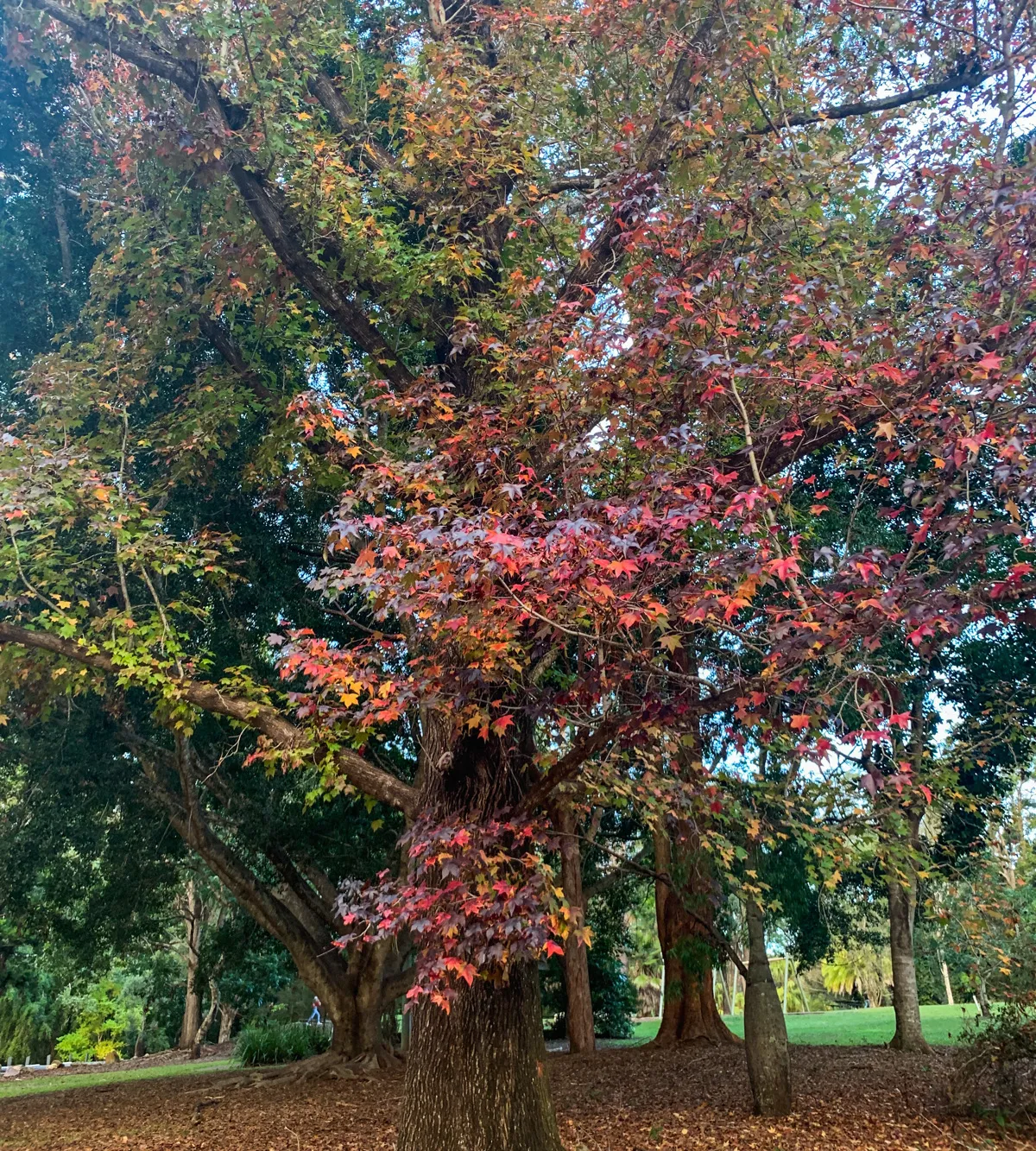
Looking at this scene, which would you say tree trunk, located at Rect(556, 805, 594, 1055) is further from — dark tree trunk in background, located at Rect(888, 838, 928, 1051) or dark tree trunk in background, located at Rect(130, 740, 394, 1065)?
dark tree trunk in background, located at Rect(888, 838, 928, 1051)

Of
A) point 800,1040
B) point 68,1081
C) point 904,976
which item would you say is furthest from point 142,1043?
point 904,976

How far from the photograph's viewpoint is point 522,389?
6324 millimetres

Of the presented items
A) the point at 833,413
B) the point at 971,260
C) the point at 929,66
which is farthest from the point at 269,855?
the point at 929,66

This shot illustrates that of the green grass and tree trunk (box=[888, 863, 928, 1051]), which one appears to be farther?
the green grass

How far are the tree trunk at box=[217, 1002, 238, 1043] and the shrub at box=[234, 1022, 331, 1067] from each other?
11.0m

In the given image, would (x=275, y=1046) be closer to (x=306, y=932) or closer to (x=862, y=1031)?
(x=306, y=932)

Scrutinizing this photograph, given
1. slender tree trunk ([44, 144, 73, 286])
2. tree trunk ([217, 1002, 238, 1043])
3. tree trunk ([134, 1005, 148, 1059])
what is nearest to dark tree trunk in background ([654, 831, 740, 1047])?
slender tree trunk ([44, 144, 73, 286])

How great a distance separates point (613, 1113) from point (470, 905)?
5049mm

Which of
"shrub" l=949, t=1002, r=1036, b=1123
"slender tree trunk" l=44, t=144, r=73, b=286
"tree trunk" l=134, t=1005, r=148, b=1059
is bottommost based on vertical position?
"tree trunk" l=134, t=1005, r=148, b=1059

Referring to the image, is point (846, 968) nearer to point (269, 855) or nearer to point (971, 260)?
point (269, 855)

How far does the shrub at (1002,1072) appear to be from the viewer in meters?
6.48

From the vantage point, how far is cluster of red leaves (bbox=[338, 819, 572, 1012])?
432 centimetres

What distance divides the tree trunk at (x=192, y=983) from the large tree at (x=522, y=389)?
555 inches

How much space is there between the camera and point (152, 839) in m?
12.2
